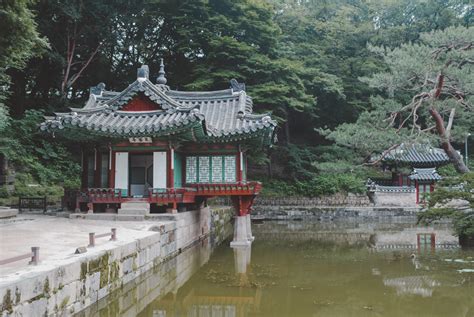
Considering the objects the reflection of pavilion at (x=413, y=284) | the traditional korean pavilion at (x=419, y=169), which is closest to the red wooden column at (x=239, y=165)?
the reflection of pavilion at (x=413, y=284)

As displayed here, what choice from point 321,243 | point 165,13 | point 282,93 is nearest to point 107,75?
point 165,13

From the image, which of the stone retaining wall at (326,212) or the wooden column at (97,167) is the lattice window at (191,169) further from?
the stone retaining wall at (326,212)

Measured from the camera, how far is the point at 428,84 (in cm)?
1661

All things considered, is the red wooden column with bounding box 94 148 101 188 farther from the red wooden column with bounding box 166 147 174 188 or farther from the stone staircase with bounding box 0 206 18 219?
the stone staircase with bounding box 0 206 18 219

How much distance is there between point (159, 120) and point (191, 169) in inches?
109

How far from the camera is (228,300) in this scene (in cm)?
925

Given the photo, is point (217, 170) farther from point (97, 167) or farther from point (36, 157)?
point (36, 157)

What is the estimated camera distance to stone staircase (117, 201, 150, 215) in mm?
15172

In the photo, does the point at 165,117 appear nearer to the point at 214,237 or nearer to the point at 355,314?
the point at 214,237

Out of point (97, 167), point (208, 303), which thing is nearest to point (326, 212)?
point (97, 167)

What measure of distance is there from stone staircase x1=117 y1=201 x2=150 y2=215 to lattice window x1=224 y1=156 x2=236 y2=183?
Answer: 3508mm

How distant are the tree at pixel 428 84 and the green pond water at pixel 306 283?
4.19 meters

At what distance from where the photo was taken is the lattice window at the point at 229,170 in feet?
57.1

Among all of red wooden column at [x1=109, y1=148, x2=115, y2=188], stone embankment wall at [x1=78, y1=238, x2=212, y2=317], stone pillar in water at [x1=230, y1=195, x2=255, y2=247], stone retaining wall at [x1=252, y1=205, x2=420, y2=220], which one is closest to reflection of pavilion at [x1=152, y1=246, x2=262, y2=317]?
stone embankment wall at [x1=78, y1=238, x2=212, y2=317]
